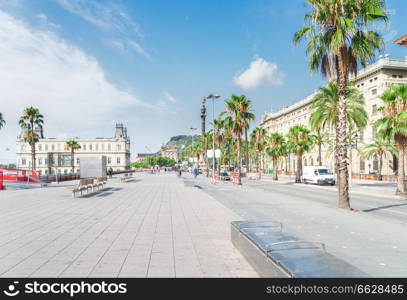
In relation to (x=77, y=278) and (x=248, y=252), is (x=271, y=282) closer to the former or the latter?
(x=248, y=252)

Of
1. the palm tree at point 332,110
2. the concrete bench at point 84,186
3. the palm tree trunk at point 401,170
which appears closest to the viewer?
the concrete bench at point 84,186

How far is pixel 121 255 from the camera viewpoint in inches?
261

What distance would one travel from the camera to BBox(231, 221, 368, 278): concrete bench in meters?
3.90

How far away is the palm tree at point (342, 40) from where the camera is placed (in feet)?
46.5

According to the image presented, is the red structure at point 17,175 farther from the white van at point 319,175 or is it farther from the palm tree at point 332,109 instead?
the white van at point 319,175

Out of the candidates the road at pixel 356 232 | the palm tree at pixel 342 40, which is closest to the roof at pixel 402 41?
the palm tree at pixel 342 40

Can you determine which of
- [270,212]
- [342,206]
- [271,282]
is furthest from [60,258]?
[342,206]

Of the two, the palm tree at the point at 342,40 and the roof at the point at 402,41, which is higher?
the roof at the point at 402,41

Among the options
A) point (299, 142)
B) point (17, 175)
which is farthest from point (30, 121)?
point (299, 142)

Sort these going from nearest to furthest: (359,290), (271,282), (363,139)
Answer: (359,290) → (271,282) → (363,139)

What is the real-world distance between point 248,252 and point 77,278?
294cm

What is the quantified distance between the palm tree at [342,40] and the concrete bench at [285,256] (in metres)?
9.78

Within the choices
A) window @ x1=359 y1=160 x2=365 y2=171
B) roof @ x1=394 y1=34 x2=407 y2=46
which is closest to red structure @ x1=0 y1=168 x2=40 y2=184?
roof @ x1=394 y1=34 x2=407 y2=46

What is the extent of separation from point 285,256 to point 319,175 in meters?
33.8
